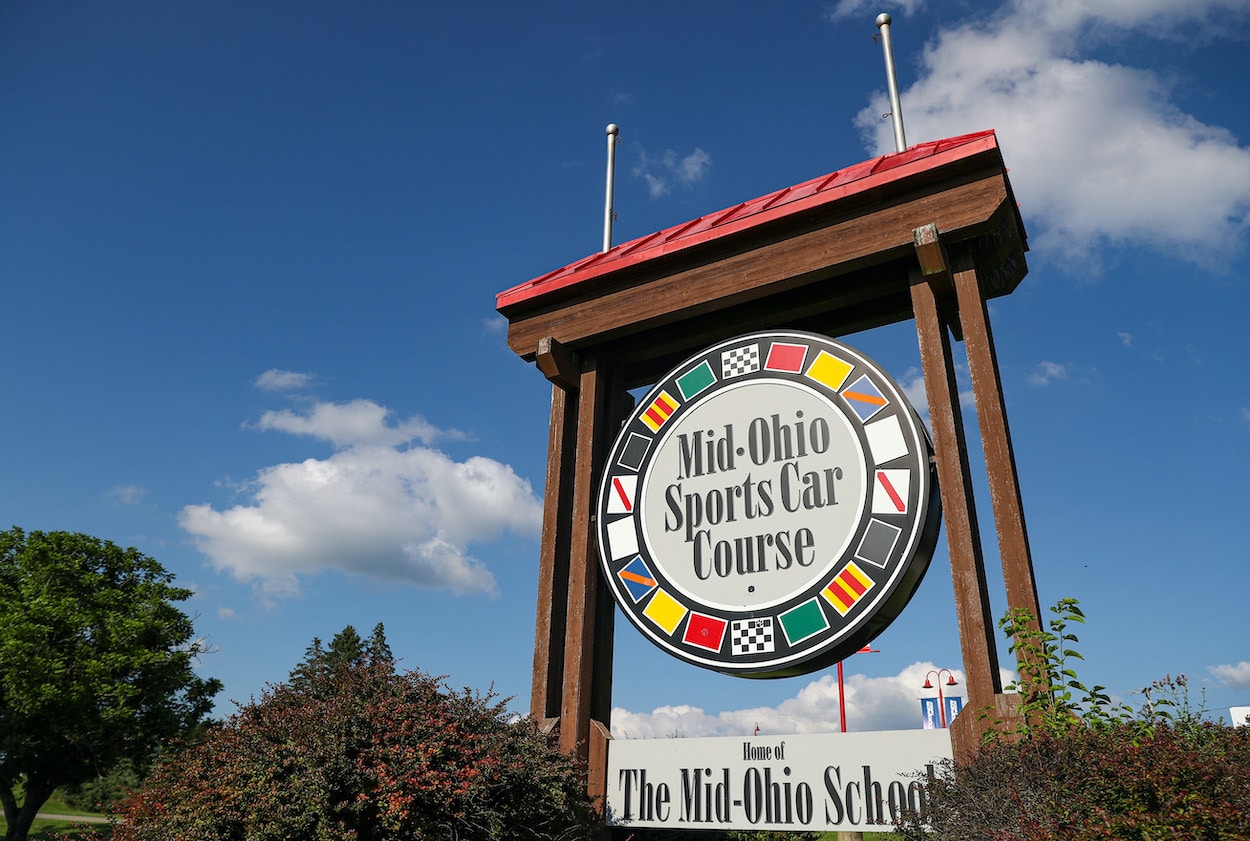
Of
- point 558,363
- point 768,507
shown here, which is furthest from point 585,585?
point 558,363

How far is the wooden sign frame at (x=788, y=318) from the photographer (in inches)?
211

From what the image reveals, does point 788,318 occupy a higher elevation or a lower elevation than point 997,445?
higher

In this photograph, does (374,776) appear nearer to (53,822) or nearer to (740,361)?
(740,361)

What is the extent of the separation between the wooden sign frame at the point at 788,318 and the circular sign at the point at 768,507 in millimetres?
316

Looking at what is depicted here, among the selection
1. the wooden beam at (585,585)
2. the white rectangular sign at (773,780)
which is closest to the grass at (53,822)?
the wooden beam at (585,585)

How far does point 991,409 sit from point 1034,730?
6.73ft

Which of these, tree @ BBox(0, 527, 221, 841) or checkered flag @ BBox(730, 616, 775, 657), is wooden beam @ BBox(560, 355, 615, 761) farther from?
tree @ BBox(0, 527, 221, 841)

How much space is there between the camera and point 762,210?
682 centimetres

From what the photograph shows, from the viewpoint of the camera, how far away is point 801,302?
6.96 metres

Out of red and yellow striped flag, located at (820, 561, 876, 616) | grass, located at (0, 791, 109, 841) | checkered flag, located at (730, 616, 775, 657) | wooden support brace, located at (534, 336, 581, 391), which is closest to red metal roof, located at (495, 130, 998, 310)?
wooden support brace, located at (534, 336, 581, 391)

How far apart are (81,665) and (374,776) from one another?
2000 cm

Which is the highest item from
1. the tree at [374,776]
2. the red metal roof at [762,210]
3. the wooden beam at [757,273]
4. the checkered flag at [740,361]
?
the red metal roof at [762,210]

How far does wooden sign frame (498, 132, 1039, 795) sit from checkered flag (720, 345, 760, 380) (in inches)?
17.2

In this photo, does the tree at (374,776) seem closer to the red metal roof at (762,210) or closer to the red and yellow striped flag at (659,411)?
the red and yellow striped flag at (659,411)
